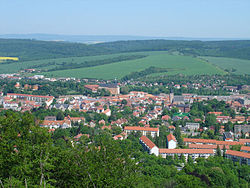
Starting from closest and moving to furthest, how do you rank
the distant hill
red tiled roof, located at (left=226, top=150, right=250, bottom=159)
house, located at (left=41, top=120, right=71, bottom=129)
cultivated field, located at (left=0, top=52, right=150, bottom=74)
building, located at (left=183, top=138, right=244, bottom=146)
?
red tiled roof, located at (left=226, top=150, right=250, bottom=159), building, located at (left=183, top=138, right=244, bottom=146), house, located at (left=41, top=120, right=71, bottom=129), cultivated field, located at (left=0, top=52, right=150, bottom=74), the distant hill

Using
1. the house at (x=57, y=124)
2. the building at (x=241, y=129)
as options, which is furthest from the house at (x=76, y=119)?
the building at (x=241, y=129)

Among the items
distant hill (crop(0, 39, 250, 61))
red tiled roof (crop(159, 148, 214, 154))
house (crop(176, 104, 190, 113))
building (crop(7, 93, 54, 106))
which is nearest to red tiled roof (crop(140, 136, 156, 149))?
red tiled roof (crop(159, 148, 214, 154))

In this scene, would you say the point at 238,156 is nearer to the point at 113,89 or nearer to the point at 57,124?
the point at 57,124

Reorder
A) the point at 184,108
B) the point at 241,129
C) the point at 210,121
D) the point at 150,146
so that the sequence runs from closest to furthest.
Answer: the point at 150,146 < the point at 241,129 < the point at 210,121 < the point at 184,108

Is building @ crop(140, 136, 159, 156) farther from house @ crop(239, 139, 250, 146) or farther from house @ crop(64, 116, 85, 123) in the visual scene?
house @ crop(64, 116, 85, 123)

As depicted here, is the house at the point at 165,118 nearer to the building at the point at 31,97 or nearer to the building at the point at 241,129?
the building at the point at 241,129

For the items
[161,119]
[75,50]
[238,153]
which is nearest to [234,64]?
[161,119]

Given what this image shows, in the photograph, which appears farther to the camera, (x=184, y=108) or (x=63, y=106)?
(x=184, y=108)
